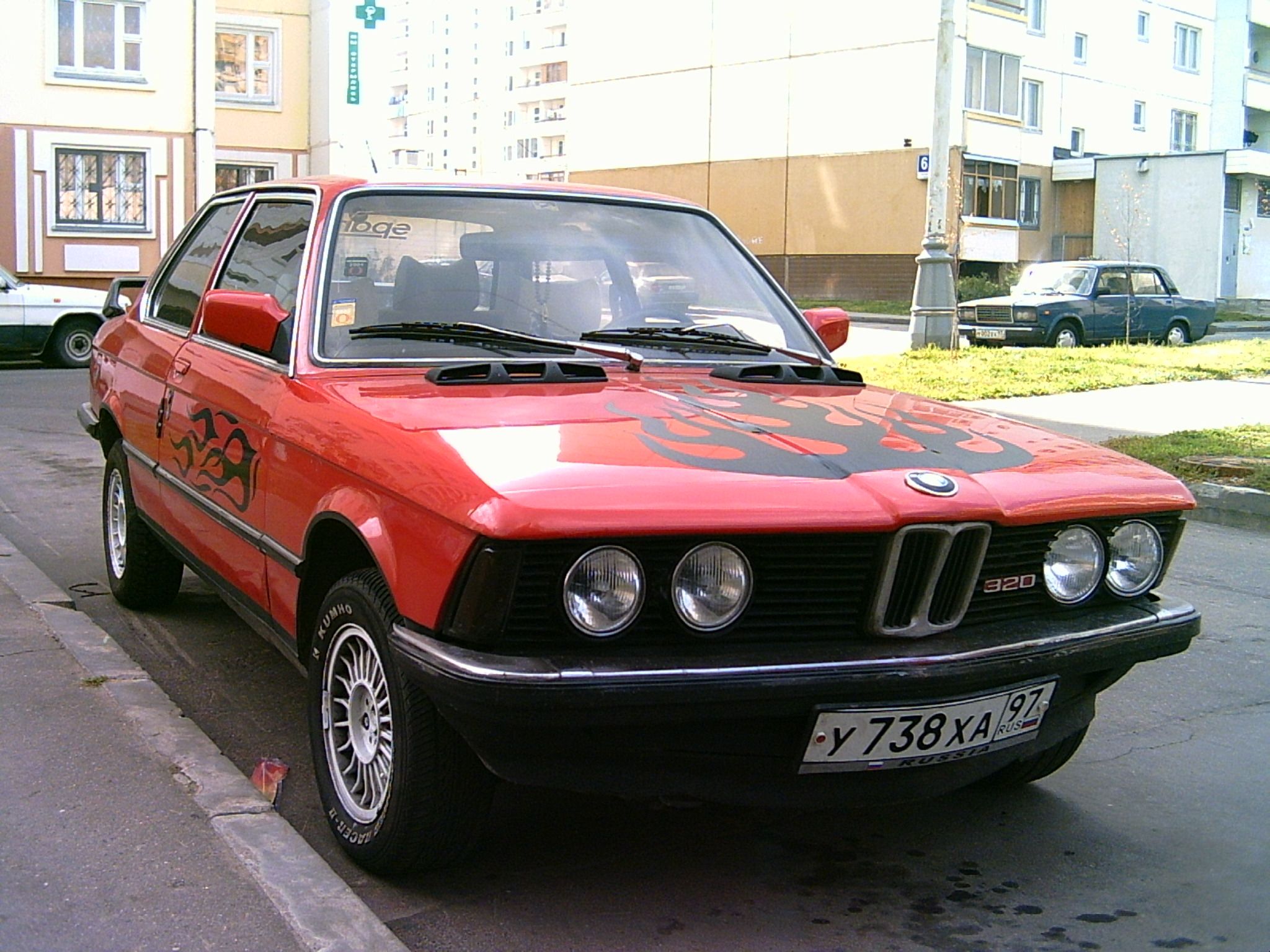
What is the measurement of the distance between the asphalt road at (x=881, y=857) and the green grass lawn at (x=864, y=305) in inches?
1146

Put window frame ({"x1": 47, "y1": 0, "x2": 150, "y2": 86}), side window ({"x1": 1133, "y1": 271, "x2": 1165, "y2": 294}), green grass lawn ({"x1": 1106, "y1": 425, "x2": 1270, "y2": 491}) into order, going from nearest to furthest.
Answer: green grass lawn ({"x1": 1106, "y1": 425, "x2": 1270, "y2": 491}) → side window ({"x1": 1133, "y1": 271, "x2": 1165, "y2": 294}) → window frame ({"x1": 47, "y1": 0, "x2": 150, "y2": 86})

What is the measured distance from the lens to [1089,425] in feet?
40.0

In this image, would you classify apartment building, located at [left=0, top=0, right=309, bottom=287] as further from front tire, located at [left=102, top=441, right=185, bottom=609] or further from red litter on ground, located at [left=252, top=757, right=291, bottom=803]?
red litter on ground, located at [left=252, top=757, right=291, bottom=803]

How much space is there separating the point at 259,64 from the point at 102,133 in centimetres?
717

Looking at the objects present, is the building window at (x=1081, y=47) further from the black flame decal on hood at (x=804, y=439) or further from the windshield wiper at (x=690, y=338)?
the black flame decal on hood at (x=804, y=439)

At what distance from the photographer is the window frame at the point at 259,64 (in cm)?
3216

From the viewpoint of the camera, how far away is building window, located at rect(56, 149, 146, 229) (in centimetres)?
2602

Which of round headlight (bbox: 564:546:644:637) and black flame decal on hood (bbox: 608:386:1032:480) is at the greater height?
black flame decal on hood (bbox: 608:386:1032:480)

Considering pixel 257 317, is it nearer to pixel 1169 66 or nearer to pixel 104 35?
pixel 104 35

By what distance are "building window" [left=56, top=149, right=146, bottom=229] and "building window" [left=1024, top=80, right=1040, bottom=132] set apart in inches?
1074

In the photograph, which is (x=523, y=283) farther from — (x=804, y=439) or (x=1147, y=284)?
(x=1147, y=284)

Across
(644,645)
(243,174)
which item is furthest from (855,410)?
(243,174)

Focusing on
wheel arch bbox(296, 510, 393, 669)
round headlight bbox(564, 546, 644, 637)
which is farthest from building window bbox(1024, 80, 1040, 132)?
round headlight bbox(564, 546, 644, 637)

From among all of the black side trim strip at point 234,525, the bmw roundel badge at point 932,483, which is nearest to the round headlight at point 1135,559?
the bmw roundel badge at point 932,483
